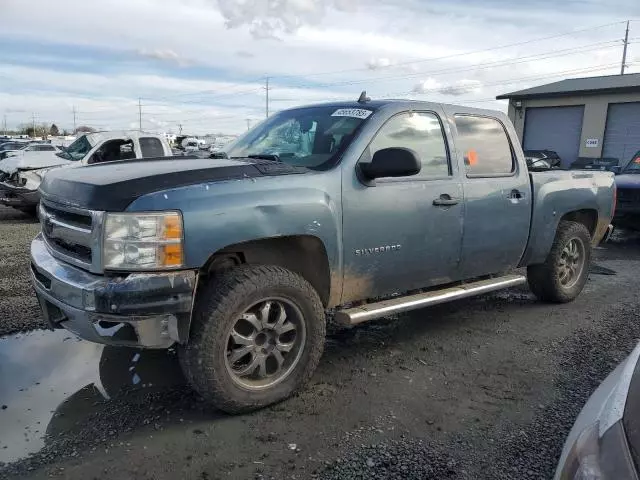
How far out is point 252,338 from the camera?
134 inches

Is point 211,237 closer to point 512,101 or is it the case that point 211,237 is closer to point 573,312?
point 573,312

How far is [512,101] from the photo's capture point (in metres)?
27.9

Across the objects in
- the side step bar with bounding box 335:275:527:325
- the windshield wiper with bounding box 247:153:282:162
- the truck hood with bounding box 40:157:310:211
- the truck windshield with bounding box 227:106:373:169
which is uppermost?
the truck windshield with bounding box 227:106:373:169

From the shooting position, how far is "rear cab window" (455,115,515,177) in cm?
458

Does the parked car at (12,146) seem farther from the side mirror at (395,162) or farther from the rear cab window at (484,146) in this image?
the side mirror at (395,162)

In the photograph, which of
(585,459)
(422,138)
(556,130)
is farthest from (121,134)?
(556,130)

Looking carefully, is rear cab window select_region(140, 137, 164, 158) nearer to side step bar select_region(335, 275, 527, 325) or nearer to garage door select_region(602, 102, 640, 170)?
side step bar select_region(335, 275, 527, 325)

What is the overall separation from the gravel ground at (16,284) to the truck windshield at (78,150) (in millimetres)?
1784

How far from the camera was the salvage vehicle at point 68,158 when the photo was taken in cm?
1089

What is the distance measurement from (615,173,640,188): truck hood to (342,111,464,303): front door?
6.54 meters

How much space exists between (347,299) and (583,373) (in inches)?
72.9

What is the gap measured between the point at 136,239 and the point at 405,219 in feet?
6.28

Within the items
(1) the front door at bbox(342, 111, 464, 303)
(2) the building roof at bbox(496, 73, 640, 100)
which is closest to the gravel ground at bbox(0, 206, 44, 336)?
(1) the front door at bbox(342, 111, 464, 303)

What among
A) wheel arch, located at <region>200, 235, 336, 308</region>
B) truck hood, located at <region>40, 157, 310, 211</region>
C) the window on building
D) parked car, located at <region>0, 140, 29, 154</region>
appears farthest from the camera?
parked car, located at <region>0, 140, 29, 154</region>
